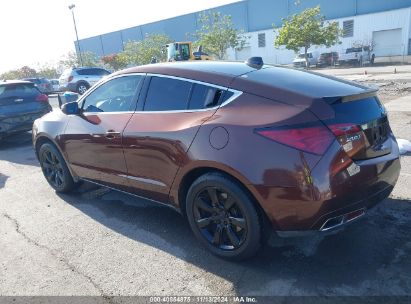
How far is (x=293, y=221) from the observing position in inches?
104

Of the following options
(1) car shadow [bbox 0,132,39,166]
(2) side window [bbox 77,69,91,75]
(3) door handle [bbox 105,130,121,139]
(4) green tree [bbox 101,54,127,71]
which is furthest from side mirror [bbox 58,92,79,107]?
(4) green tree [bbox 101,54,127,71]

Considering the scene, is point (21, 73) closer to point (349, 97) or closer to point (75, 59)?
point (75, 59)

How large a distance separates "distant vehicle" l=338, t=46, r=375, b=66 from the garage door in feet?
26.0

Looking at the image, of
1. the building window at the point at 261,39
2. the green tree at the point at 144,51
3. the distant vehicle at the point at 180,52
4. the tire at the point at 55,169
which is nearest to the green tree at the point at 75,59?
the green tree at the point at 144,51

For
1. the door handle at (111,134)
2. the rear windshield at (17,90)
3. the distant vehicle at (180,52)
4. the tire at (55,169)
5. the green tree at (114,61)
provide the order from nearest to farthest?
the door handle at (111,134), the tire at (55,169), the rear windshield at (17,90), the distant vehicle at (180,52), the green tree at (114,61)

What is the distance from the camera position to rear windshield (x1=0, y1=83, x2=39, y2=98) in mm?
→ 8477

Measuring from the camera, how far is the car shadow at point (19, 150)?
7238 mm

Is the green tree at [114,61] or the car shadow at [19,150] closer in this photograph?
the car shadow at [19,150]

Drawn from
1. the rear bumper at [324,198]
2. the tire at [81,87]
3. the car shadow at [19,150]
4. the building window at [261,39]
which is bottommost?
the car shadow at [19,150]

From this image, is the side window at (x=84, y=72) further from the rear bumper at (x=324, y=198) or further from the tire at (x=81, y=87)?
the rear bumper at (x=324, y=198)

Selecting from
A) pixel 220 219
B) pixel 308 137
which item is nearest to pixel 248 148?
pixel 308 137

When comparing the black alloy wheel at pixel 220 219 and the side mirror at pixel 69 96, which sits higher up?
the side mirror at pixel 69 96

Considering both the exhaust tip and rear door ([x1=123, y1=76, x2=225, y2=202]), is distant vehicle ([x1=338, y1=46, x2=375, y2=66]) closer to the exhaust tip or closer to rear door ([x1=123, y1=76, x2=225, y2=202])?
rear door ([x1=123, y1=76, x2=225, y2=202])

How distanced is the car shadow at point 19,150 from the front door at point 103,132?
3.04 meters
